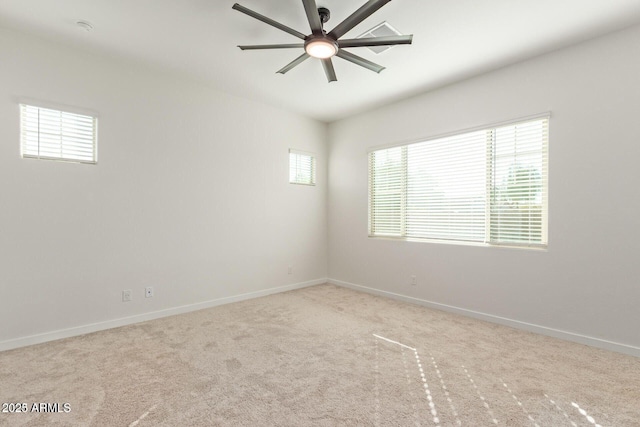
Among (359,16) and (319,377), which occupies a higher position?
(359,16)

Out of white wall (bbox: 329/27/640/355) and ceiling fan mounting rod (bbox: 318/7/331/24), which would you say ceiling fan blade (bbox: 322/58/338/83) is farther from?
white wall (bbox: 329/27/640/355)

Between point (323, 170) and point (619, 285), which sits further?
point (323, 170)

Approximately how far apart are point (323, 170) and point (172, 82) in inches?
107

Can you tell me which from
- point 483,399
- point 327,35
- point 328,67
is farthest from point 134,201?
point 483,399

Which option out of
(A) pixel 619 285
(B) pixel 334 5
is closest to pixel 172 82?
(B) pixel 334 5

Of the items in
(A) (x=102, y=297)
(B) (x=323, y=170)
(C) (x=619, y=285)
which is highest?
(B) (x=323, y=170)

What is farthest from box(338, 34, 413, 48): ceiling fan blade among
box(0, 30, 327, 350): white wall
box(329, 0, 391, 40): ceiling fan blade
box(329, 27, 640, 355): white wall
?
A: box(0, 30, 327, 350): white wall

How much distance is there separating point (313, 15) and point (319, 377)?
8.51ft

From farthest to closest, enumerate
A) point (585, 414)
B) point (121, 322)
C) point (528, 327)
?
point (121, 322), point (528, 327), point (585, 414)

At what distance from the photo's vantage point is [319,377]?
2232mm

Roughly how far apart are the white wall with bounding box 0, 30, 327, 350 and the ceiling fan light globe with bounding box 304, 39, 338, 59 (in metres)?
2.10

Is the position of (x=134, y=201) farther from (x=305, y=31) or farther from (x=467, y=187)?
(x=467, y=187)

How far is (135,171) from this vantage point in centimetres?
342

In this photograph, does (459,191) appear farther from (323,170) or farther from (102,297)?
(102,297)
